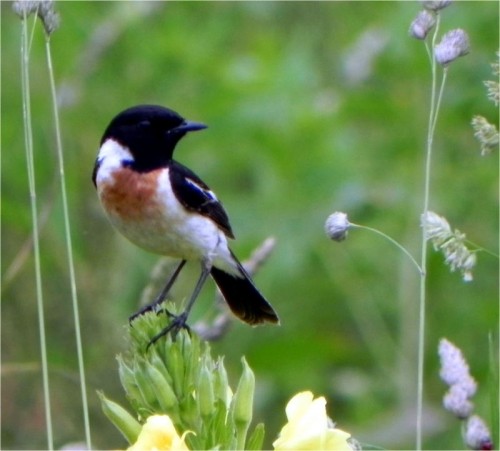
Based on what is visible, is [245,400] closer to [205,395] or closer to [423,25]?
Result: [205,395]

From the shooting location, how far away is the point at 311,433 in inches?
74.9

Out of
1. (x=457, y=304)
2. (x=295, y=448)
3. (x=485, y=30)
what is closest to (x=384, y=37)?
(x=485, y=30)

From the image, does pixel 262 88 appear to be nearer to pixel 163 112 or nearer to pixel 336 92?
pixel 336 92

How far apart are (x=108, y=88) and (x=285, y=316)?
1296 millimetres

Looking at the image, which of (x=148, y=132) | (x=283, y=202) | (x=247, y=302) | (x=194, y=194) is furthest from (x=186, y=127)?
(x=283, y=202)

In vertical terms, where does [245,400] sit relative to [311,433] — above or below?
above

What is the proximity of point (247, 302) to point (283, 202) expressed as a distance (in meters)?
1.85

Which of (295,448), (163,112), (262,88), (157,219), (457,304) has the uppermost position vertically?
(262,88)

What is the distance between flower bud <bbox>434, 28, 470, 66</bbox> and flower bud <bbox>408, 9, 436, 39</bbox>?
4cm

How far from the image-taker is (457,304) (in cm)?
537

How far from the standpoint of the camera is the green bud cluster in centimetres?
208

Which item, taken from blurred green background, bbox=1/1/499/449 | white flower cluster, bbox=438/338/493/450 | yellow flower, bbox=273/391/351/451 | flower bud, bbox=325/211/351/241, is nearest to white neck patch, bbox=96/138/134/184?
blurred green background, bbox=1/1/499/449

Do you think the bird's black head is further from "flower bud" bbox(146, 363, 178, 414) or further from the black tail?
"flower bud" bbox(146, 363, 178, 414)

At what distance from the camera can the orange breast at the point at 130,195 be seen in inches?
142
